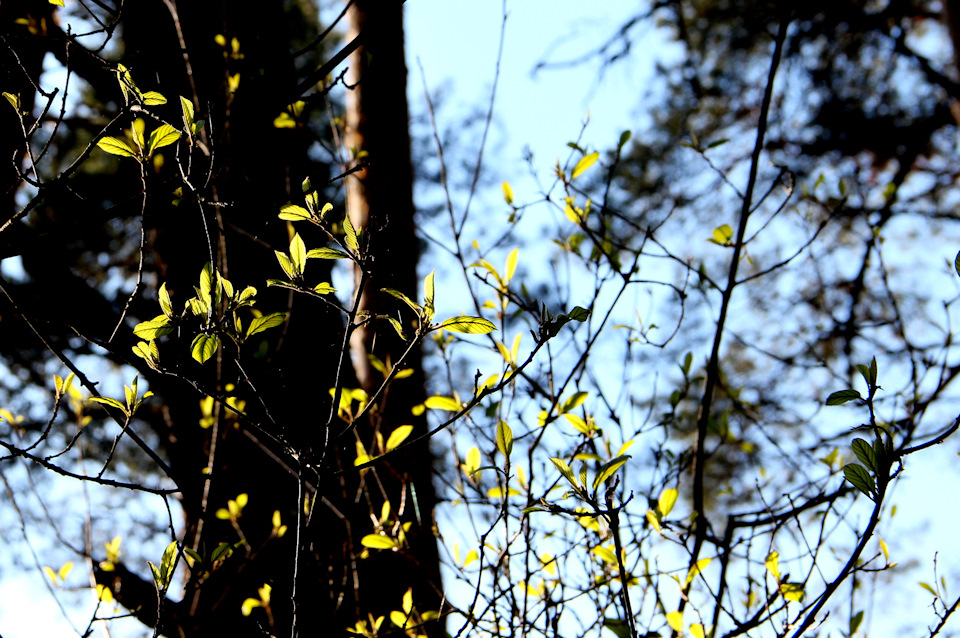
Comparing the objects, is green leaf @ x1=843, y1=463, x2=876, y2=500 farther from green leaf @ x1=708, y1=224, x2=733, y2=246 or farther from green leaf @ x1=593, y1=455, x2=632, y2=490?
green leaf @ x1=708, y1=224, x2=733, y2=246

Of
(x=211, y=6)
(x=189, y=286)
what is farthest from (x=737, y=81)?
(x=189, y=286)

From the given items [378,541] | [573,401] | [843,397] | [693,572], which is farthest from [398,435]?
[843,397]

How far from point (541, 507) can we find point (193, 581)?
26.8 inches

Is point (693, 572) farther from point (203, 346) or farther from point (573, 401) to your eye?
point (203, 346)

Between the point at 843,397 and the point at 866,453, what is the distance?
89mm

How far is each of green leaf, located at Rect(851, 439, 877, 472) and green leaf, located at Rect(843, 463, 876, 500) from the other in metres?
0.01

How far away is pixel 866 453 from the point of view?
38.9 inches

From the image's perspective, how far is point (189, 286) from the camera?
185cm

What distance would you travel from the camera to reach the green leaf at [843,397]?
1004 millimetres

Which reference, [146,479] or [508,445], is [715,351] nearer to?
[508,445]

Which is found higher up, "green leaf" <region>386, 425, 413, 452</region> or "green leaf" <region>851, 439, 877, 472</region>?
"green leaf" <region>386, 425, 413, 452</region>

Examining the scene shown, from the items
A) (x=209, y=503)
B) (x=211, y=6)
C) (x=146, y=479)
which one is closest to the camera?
(x=209, y=503)

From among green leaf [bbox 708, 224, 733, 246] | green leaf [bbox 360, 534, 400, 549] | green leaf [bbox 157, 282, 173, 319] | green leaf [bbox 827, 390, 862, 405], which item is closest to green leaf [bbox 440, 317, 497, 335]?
green leaf [bbox 157, 282, 173, 319]

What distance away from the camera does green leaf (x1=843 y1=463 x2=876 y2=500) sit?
3.25 ft
